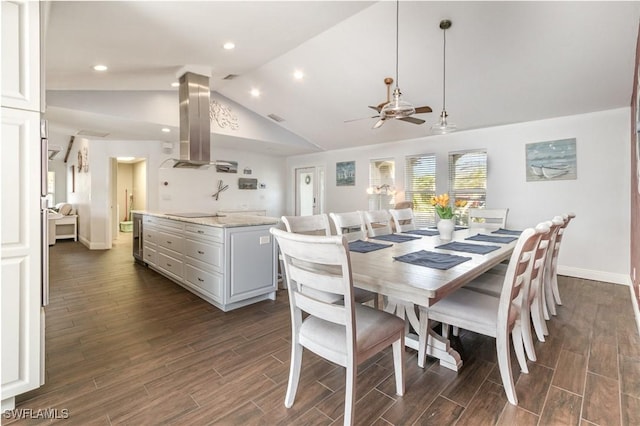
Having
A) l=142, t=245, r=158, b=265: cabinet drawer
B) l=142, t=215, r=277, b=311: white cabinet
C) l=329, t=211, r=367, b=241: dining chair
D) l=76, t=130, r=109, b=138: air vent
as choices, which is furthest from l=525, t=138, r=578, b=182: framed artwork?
l=76, t=130, r=109, b=138: air vent

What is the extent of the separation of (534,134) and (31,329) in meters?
5.93

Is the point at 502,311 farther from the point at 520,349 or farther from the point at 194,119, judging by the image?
the point at 194,119

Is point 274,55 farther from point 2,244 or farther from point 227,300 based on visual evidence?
point 2,244

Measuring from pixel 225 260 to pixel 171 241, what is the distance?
1426 mm

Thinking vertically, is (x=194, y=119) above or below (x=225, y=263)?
above

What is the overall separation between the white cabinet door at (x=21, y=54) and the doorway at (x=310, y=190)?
641cm

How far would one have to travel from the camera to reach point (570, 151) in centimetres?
420

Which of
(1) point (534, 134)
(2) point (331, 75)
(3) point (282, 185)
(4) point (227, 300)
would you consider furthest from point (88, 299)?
(1) point (534, 134)

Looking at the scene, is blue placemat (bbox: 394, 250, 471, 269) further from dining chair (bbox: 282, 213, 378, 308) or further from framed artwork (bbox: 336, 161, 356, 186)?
framed artwork (bbox: 336, 161, 356, 186)

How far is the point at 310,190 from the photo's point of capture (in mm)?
8164

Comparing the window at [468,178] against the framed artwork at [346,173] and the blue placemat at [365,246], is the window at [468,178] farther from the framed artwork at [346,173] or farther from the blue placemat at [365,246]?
the blue placemat at [365,246]

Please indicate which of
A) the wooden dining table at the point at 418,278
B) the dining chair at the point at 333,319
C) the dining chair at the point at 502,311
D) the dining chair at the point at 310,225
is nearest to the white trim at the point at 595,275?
the wooden dining table at the point at 418,278

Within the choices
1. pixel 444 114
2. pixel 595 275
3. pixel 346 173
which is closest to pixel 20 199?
pixel 444 114

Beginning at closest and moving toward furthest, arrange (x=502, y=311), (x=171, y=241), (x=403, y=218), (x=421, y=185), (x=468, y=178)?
(x=502, y=311) < (x=403, y=218) < (x=171, y=241) < (x=468, y=178) < (x=421, y=185)
